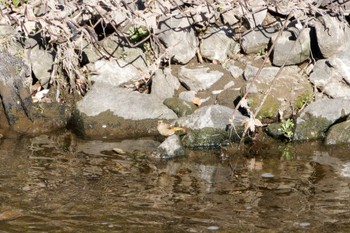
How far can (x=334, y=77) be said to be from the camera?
30.0ft

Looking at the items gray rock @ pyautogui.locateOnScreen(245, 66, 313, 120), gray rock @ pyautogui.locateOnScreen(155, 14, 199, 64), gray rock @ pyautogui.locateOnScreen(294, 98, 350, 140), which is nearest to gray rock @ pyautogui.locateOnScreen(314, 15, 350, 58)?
gray rock @ pyautogui.locateOnScreen(245, 66, 313, 120)

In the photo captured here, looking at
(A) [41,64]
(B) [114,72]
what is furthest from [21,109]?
(B) [114,72]

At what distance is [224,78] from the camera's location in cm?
942

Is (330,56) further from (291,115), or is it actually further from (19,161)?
(19,161)

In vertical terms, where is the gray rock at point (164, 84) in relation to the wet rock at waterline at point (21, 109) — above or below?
above

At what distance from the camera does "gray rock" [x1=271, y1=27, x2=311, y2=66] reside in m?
9.30

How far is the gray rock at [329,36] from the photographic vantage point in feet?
30.4

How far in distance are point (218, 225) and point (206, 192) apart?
0.91 m

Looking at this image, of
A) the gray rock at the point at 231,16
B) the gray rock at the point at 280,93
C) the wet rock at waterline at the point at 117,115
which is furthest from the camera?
the gray rock at the point at 231,16

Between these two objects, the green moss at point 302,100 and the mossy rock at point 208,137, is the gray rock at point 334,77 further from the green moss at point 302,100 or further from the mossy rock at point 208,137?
the mossy rock at point 208,137

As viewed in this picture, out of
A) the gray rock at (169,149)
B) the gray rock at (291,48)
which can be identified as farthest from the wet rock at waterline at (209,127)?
the gray rock at (291,48)

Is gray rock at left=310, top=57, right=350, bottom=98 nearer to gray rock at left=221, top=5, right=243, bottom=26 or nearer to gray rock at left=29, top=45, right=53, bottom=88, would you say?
gray rock at left=221, top=5, right=243, bottom=26

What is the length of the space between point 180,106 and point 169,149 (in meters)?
1.20

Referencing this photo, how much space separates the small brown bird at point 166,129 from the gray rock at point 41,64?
6.59ft
